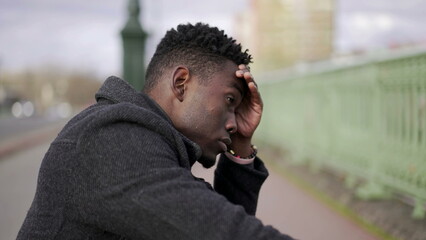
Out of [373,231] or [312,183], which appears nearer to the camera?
[373,231]

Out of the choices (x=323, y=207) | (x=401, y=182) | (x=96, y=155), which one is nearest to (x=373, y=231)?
(x=401, y=182)

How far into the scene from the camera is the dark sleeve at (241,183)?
6.83 ft

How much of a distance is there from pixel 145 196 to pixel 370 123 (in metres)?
5.74

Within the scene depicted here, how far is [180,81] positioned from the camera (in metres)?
1.62

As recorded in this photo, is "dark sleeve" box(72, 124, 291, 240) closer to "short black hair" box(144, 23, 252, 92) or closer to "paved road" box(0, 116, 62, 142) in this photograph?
"short black hair" box(144, 23, 252, 92)

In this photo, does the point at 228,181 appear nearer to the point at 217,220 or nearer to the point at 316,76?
the point at 217,220

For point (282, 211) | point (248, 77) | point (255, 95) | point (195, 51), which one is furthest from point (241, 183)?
point (282, 211)

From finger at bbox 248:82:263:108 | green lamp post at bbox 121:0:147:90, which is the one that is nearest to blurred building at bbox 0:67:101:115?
green lamp post at bbox 121:0:147:90

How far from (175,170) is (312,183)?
7058mm

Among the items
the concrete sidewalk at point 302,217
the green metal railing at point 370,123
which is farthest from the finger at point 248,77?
the green metal railing at point 370,123

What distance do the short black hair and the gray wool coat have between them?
15cm

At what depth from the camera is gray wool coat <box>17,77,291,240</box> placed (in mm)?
1233

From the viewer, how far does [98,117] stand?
1377mm

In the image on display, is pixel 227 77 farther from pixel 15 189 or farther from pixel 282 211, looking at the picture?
pixel 15 189
